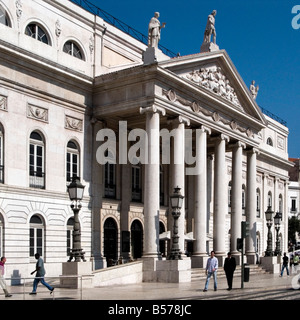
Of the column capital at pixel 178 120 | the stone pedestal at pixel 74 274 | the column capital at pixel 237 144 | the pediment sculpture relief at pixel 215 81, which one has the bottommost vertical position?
the stone pedestal at pixel 74 274

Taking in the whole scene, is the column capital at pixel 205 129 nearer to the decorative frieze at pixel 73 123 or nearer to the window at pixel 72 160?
the decorative frieze at pixel 73 123

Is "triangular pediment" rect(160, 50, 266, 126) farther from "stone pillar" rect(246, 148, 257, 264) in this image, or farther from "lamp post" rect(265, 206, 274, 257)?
"lamp post" rect(265, 206, 274, 257)

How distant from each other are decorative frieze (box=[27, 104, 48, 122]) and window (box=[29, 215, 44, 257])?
16.6ft

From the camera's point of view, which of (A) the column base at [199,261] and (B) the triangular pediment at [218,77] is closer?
(B) the triangular pediment at [218,77]

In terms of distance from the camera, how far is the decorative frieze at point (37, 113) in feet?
97.8

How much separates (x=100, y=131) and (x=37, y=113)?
15.2ft

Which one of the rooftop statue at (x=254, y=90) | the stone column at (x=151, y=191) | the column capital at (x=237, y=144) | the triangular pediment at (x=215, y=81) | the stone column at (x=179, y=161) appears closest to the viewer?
the stone column at (x=151, y=191)

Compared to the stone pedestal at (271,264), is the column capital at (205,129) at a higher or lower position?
higher

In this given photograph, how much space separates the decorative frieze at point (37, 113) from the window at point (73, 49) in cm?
439

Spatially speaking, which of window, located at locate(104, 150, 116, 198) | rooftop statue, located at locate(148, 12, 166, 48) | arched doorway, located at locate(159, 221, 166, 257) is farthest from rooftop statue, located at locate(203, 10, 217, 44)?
arched doorway, located at locate(159, 221, 166, 257)

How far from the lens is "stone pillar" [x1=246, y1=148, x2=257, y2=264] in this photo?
41031 millimetres

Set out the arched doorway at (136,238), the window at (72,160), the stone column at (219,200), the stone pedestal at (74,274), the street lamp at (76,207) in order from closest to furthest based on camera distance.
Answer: the street lamp at (76,207) < the stone pedestal at (74,274) < the window at (72,160) < the arched doorway at (136,238) < the stone column at (219,200)

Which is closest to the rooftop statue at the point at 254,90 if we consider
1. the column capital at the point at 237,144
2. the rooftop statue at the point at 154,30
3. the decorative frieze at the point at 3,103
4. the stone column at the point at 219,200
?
the column capital at the point at 237,144

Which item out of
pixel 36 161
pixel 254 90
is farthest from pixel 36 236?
pixel 254 90
